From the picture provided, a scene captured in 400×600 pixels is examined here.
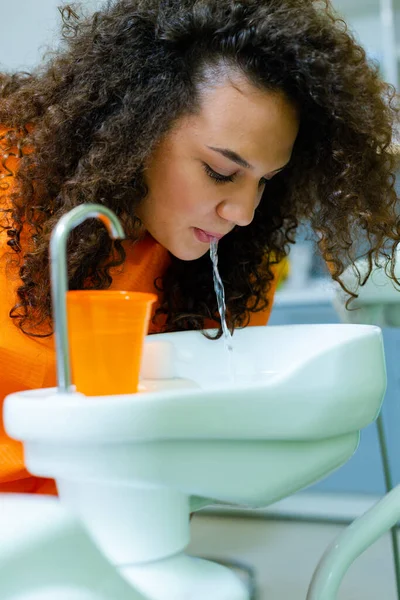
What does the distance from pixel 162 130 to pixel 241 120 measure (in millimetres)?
115

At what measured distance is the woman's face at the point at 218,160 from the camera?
3.09 ft

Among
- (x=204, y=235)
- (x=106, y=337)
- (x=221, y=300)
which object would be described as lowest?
(x=221, y=300)

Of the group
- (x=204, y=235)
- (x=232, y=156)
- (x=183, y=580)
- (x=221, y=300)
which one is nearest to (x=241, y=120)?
(x=232, y=156)

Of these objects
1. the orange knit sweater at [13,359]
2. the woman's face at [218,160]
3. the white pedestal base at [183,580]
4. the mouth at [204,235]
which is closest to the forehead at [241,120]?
the woman's face at [218,160]

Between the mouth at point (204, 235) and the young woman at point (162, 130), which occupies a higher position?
the young woman at point (162, 130)

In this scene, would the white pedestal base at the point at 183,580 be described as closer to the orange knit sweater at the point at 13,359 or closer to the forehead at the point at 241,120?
the orange knit sweater at the point at 13,359

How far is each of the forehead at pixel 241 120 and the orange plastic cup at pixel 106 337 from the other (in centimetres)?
33

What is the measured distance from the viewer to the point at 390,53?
214cm

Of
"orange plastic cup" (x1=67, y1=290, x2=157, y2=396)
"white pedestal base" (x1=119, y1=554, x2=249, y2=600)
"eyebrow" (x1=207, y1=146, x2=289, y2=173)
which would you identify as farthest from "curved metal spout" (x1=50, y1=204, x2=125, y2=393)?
"eyebrow" (x1=207, y1=146, x2=289, y2=173)

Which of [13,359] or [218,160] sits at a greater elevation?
[218,160]

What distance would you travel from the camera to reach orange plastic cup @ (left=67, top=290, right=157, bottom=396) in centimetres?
66

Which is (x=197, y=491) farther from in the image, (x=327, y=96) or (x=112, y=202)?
(x=327, y=96)

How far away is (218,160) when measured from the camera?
3.13 ft

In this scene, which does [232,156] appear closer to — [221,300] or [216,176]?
[216,176]
